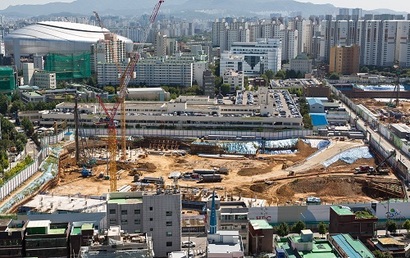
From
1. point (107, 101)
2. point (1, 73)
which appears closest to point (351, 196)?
point (107, 101)

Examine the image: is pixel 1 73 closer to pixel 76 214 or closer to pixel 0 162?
pixel 0 162

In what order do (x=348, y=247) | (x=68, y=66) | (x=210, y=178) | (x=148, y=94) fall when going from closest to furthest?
(x=348, y=247) → (x=210, y=178) → (x=148, y=94) → (x=68, y=66)

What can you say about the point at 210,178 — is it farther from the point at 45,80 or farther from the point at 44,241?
the point at 45,80

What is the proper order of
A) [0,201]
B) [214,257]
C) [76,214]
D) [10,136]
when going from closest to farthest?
[214,257] < [76,214] < [0,201] < [10,136]

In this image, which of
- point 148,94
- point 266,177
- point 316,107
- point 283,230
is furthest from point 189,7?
point 283,230

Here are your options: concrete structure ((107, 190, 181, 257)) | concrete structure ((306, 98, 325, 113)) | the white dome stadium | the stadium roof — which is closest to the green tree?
the white dome stadium

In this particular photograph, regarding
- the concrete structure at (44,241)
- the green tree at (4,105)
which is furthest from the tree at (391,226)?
the green tree at (4,105)
